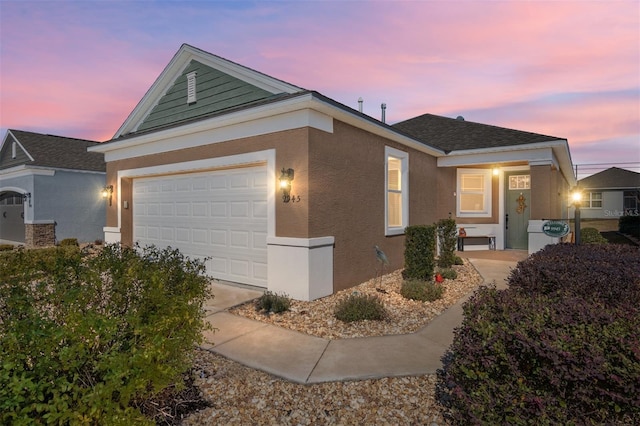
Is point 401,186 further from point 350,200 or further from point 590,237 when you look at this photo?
point 590,237

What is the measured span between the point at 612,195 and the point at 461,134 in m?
30.6

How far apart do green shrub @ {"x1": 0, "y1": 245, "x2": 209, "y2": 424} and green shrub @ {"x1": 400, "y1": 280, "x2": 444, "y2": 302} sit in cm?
465

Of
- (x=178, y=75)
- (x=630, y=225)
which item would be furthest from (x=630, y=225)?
(x=178, y=75)

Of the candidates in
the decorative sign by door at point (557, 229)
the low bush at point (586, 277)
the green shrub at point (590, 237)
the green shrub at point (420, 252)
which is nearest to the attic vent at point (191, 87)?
the green shrub at point (420, 252)

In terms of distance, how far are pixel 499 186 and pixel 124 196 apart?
1296 cm

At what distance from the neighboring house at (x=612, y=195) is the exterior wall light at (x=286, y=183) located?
117 ft

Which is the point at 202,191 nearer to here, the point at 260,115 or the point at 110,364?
the point at 260,115

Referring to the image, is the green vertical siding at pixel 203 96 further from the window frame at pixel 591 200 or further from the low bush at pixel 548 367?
the window frame at pixel 591 200

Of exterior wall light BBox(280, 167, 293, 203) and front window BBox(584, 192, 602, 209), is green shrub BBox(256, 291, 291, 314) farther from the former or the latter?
front window BBox(584, 192, 602, 209)

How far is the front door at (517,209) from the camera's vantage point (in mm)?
12531

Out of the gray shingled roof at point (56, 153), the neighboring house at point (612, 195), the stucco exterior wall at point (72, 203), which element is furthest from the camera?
the neighboring house at point (612, 195)

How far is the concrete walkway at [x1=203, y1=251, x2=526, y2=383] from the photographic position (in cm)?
388

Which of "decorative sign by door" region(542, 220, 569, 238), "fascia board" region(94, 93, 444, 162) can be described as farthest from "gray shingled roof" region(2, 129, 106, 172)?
"decorative sign by door" region(542, 220, 569, 238)

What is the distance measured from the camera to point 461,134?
13.2m
